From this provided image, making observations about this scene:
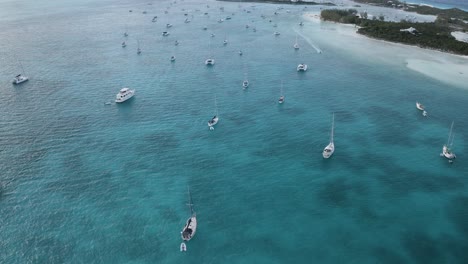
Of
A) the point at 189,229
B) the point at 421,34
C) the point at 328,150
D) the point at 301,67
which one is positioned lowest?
the point at 328,150

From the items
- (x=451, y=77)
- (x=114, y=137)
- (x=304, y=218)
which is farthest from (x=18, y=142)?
(x=451, y=77)

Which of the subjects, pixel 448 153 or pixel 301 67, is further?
pixel 301 67

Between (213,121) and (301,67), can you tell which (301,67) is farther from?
(213,121)

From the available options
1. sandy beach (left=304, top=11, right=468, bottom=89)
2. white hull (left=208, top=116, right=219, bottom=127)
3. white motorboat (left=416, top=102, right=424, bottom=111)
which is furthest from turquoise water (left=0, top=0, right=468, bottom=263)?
sandy beach (left=304, top=11, right=468, bottom=89)

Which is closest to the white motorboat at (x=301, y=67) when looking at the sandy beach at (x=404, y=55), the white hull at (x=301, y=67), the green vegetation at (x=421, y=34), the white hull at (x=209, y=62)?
the white hull at (x=301, y=67)

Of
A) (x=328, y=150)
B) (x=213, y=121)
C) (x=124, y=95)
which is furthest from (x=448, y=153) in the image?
(x=124, y=95)

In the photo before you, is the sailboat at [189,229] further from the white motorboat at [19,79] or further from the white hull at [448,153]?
the white motorboat at [19,79]
